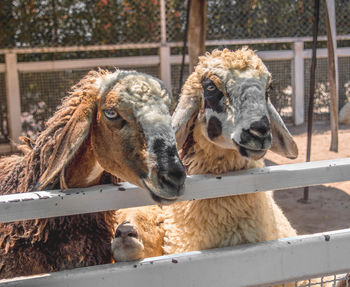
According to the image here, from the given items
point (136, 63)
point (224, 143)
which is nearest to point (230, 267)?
point (224, 143)

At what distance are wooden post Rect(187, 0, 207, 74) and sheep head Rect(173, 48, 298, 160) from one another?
12.8 ft

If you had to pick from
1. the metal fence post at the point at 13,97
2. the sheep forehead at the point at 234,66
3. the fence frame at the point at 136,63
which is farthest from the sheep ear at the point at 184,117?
the metal fence post at the point at 13,97

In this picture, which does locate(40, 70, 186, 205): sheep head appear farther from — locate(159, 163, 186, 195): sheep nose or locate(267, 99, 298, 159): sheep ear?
Result: locate(267, 99, 298, 159): sheep ear

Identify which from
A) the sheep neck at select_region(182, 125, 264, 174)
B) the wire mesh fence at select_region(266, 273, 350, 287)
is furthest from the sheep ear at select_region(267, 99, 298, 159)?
the wire mesh fence at select_region(266, 273, 350, 287)

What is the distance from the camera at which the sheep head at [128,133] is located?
1809 millimetres

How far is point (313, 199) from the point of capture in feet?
20.6

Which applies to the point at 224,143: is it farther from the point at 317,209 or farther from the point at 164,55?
the point at 164,55

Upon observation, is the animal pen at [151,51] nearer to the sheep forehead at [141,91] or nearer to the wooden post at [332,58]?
the wooden post at [332,58]

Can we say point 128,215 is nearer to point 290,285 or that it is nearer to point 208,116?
point 208,116

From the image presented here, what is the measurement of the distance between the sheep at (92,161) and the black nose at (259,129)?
1.68 ft

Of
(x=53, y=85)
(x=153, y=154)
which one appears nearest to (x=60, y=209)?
(x=153, y=154)

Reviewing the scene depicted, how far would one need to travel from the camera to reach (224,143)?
2.66 m

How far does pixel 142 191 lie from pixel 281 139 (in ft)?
4.09

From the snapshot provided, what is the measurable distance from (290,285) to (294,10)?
9.75 m
